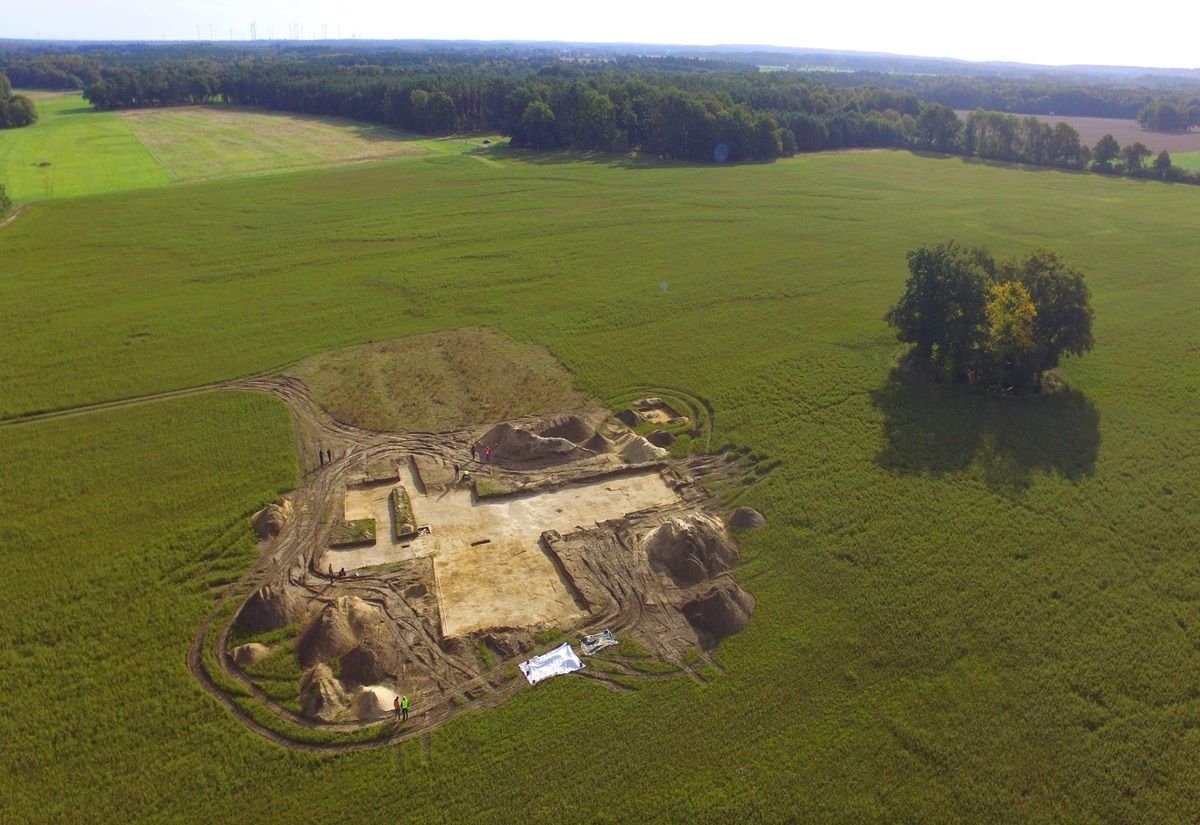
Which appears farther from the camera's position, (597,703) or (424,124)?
(424,124)

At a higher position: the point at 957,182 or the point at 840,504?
the point at 957,182

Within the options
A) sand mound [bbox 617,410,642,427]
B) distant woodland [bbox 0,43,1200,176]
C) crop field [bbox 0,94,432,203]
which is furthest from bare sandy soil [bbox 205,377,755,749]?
distant woodland [bbox 0,43,1200,176]

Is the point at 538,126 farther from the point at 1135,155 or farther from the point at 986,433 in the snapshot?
the point at 986,433

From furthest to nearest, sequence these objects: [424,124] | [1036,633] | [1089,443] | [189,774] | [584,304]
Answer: [424,124] < [584,304] < [1089,443] < [1036,633] < [189,774]

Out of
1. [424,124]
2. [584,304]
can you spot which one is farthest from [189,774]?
[424,124]

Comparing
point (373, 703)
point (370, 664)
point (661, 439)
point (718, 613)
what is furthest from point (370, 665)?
point (661, 439)

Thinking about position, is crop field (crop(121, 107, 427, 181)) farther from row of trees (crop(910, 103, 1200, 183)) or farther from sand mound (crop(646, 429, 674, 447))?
row of trees (crop(910, 103, 1200, 183))

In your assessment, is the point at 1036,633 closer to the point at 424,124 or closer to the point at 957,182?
the point at 957,182

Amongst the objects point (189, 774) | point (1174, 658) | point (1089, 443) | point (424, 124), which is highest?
point (424, 124)
